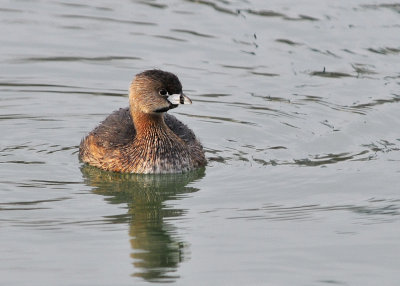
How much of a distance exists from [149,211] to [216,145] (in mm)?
3093

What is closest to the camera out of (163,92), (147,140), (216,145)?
(163,92)

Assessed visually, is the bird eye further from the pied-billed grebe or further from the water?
the water

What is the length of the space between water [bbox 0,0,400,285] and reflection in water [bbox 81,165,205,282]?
0.03 meters

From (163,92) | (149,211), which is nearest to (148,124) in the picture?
(163,92)

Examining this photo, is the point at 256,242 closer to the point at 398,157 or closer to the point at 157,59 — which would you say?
the point at 398,157

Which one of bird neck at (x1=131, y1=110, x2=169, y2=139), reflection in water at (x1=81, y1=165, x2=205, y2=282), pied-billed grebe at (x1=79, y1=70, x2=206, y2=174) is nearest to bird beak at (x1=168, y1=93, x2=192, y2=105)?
pied-billed grebe at (x1=79, y1=70, x2=206, y2=174)

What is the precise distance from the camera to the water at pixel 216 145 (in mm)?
11203

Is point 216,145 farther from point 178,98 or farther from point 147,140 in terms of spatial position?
point 178,98

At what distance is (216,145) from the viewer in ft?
52.7

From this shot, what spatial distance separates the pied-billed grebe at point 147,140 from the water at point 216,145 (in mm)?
225

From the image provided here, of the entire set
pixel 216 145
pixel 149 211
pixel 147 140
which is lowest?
pixel 149 211

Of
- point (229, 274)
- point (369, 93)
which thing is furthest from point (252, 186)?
point (369, 93)

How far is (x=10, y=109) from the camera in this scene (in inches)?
674

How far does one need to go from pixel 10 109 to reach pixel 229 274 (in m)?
7.36
